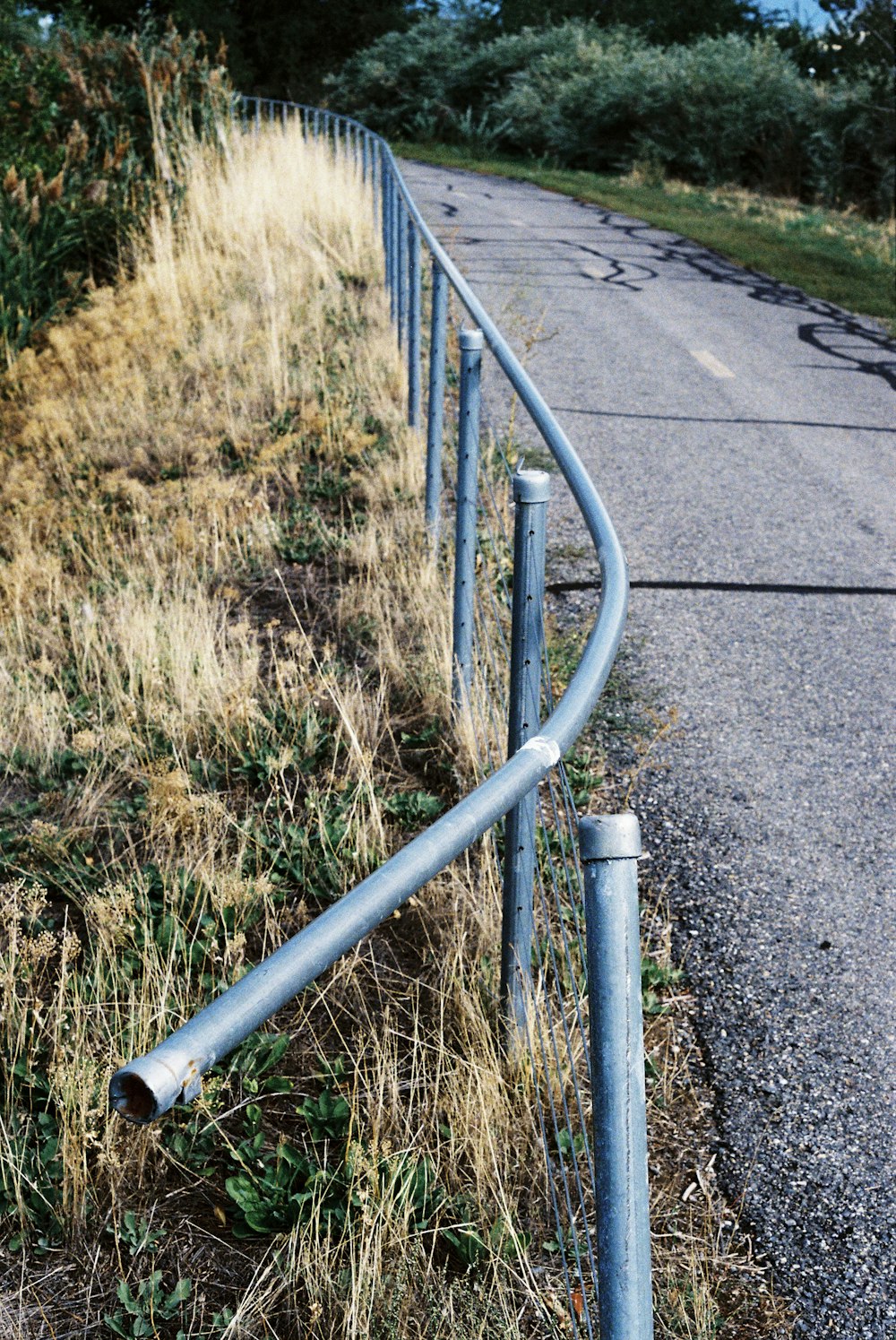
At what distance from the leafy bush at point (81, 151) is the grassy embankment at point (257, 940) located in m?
2.54

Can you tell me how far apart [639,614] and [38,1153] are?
10.7 feet

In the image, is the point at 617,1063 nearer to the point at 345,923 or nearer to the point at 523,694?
the point at 345,923

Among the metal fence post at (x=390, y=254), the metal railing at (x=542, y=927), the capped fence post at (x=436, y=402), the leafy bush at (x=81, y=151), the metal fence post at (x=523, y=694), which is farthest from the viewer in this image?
the leafy bush at (x=81, y=151)

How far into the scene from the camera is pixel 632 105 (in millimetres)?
23453

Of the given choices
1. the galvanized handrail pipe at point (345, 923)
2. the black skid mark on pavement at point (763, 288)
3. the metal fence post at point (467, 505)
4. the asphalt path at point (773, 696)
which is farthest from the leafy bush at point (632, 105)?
the galvanized handrail pipe at point (345, 923)

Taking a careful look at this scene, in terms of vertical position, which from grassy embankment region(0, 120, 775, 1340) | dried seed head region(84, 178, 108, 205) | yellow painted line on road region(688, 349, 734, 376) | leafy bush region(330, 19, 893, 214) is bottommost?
grassy embankment region(0, 120, 775, 1340)

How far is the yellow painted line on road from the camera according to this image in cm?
866

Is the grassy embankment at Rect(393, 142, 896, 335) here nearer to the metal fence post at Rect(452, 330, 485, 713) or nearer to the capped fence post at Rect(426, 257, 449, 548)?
the capped fence post at Rect(426, 257, 449, 548)

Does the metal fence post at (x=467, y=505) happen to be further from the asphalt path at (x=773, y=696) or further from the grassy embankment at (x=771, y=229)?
the grassy embankment at (x=771, y=229)

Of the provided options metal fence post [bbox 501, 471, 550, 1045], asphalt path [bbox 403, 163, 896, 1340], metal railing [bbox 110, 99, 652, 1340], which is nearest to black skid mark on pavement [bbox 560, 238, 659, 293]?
asphalt path [bbox 403, 163, 896, 1340]

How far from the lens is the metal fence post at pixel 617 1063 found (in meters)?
1.18

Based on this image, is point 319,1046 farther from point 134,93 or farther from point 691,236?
point 691,236

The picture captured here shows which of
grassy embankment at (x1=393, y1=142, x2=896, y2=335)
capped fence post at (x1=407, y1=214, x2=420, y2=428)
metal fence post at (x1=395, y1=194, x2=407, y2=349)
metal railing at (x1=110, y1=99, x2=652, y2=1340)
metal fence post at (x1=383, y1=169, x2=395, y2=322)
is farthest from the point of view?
grassy embankment at (x1=393, y1=142, x2=896, y2=335)

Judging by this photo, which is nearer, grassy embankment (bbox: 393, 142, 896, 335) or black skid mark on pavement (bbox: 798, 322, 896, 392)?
black skid mark on pavement (bbox: 798, 322, 896, 392)
